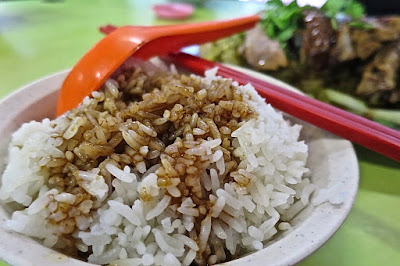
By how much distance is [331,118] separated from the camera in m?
1.33

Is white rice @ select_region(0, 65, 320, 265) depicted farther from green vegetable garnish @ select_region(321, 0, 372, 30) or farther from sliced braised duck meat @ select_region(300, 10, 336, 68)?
green vegetable garnish @ select_region(321, 0, 372, 30)

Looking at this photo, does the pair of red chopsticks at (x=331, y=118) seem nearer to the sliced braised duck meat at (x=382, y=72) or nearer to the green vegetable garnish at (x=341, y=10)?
the sliced braised duck meat at (x=382, y=72)

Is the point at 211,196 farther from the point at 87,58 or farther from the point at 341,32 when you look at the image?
the point at 341,32

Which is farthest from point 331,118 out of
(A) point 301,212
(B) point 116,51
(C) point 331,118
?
(B) point 116,51

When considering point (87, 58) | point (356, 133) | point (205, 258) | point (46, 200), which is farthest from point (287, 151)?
point (87, 58)

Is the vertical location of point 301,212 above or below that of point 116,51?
below

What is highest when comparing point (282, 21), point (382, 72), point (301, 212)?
point (282, 21)

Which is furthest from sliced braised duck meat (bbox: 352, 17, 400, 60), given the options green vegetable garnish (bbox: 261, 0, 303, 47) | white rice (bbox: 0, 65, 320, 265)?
white rice (bbox: 0, 65, 320, 265)

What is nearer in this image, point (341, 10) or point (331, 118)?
point (331, 118)

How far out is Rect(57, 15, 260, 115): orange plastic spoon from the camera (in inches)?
53.7

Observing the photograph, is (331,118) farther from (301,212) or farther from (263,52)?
(263,52)

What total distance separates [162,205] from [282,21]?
129cm

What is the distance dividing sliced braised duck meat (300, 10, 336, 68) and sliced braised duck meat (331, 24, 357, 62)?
0.03 m

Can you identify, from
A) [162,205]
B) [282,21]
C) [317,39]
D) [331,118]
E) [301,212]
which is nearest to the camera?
[162,205]
